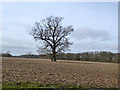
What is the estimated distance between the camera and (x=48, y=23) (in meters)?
37.2

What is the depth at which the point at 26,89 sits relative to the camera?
684 centimetres

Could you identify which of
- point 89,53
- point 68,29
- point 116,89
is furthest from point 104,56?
point 116,89

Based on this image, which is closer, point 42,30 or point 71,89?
point 71,89

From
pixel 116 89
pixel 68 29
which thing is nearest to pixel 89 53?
pixel 68 29

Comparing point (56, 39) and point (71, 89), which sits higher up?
point (56, 39)

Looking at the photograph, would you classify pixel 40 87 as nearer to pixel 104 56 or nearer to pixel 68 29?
pixel 68 29

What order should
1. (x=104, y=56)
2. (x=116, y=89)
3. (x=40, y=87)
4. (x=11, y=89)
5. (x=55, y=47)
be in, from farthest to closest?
1. (x=104, y=56)
2. (x=55, y=47)
3. (x=116, y=89)
4. (x=40, y=87)
5. (x=11, y=89)

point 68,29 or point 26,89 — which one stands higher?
point 68,29

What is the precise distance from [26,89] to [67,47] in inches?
1144

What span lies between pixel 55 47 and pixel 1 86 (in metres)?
28.5

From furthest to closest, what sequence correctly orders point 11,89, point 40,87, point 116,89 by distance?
point 116,89 → point 40,87 → point 11,89

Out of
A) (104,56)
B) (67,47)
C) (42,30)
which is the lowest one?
(104,56)

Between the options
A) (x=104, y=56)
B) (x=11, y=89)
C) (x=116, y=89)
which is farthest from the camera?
(x=104, y=56)

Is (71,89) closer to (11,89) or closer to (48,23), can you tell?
(11,89)
